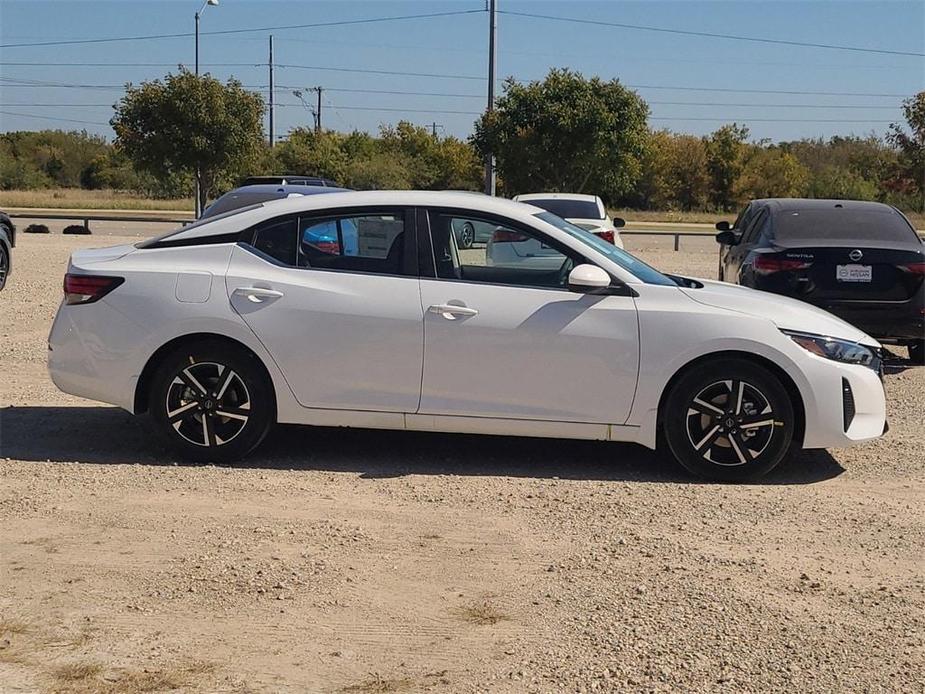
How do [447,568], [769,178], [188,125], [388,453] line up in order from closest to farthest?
[447,568] < [388,453] < [188,125] < [769,178]

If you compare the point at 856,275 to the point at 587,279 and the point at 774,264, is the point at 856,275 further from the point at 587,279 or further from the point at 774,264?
the point at 587,279

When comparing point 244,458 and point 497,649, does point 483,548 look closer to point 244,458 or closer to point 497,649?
point 497,649

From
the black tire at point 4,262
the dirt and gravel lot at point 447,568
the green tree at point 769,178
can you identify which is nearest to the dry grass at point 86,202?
the green tree at point 769,178

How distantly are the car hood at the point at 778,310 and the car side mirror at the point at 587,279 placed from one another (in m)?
0.55

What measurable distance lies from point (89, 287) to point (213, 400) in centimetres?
103

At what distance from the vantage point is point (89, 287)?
6891 mm

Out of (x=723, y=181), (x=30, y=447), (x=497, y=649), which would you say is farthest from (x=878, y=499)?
(x=723, y=181)

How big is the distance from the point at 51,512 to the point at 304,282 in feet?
6.34

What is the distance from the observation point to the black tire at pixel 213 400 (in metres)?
6.75

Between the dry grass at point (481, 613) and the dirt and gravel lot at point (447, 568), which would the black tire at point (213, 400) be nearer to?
→ the dirt and gravel lot at point (447, 568)

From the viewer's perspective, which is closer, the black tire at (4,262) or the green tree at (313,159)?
the black tire at (4,262)

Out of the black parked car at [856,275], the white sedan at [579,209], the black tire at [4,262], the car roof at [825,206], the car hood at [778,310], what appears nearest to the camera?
the car hood at [778,310]

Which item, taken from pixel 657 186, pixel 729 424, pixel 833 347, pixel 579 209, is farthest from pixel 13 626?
pixel 657 186

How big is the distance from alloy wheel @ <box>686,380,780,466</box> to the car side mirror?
854mm
